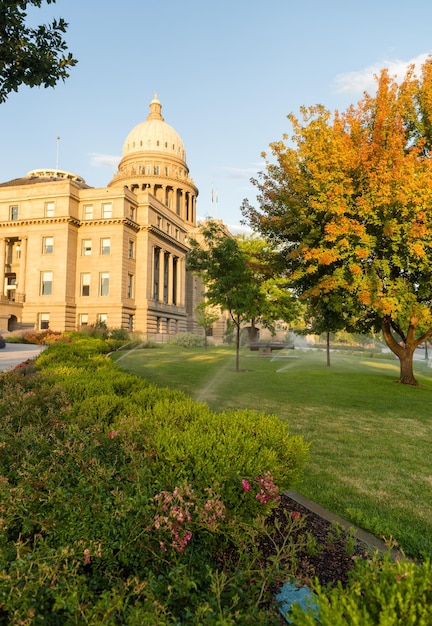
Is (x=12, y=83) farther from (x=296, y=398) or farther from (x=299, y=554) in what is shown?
(x=296, y=398)

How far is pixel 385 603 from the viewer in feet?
6.68

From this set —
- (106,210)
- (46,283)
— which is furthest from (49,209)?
(46,283)

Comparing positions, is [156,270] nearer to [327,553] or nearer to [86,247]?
[86,247]

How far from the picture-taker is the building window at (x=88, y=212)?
177 ft

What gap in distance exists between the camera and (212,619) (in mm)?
2412

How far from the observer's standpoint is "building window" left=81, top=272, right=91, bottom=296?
53625 mm

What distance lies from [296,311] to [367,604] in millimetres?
39449

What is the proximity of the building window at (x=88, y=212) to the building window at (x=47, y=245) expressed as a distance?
5.32 metres

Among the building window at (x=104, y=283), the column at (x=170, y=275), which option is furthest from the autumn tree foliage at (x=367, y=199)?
the column at (x=170, y=275)

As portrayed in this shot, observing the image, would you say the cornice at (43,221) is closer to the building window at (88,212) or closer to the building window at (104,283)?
the building window at (88,212)

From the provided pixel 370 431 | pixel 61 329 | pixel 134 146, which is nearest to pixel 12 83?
pixel 370 431

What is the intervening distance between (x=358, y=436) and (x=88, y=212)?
51.9 m

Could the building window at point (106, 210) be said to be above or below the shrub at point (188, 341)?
above

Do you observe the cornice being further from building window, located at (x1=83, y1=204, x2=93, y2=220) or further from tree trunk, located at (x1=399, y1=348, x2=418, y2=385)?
tree trunk, located at (x1=399, y1=348, x2=418, y2=385)
